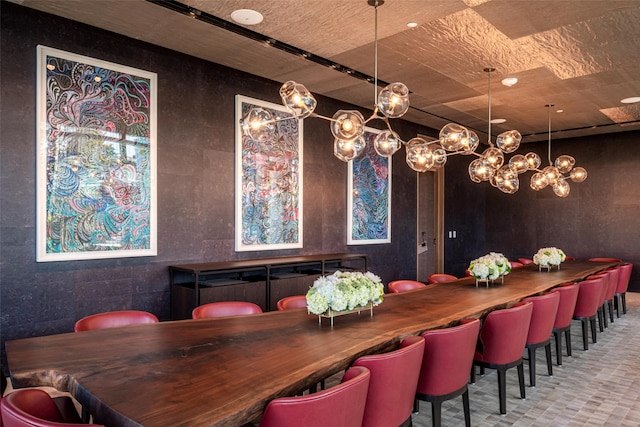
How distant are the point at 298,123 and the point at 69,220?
3.25m

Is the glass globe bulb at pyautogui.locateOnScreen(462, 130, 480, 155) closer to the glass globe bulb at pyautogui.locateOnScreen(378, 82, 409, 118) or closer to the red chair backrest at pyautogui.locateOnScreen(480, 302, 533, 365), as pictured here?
the glass globe bulb at pyautogui.locateOnScreen(378, 82, 409, 118)

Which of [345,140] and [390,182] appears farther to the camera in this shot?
[390,182]

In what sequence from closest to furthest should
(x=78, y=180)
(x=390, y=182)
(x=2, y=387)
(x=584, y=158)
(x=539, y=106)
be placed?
1. (x=2, y=387)
2. (x=78, y=180)
3. (x=539, y=106)
4. (x=390, y=182)
5. (x=584, y=158)

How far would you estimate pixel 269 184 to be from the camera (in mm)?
5738

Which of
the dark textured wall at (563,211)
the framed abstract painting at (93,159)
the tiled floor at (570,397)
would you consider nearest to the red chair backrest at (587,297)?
the tiled floor at (570,397)

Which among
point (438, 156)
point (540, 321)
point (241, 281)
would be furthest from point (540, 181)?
point (241, 281)

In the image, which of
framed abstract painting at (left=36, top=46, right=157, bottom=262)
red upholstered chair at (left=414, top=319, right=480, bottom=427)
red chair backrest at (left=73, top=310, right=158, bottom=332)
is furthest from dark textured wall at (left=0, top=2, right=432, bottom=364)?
red upholstered chair at (left=414, top=319, right=480, bottom=427)

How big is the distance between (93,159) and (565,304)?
4799 mm

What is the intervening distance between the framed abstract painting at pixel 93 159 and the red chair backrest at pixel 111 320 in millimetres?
1434

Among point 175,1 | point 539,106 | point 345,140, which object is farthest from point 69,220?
point 539,106

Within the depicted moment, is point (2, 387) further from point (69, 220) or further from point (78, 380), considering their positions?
point (78, 380)

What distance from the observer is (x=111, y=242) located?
14.2ft

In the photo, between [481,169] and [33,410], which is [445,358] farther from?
[481,169]

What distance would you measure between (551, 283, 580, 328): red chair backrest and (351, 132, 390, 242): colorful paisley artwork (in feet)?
11.1
